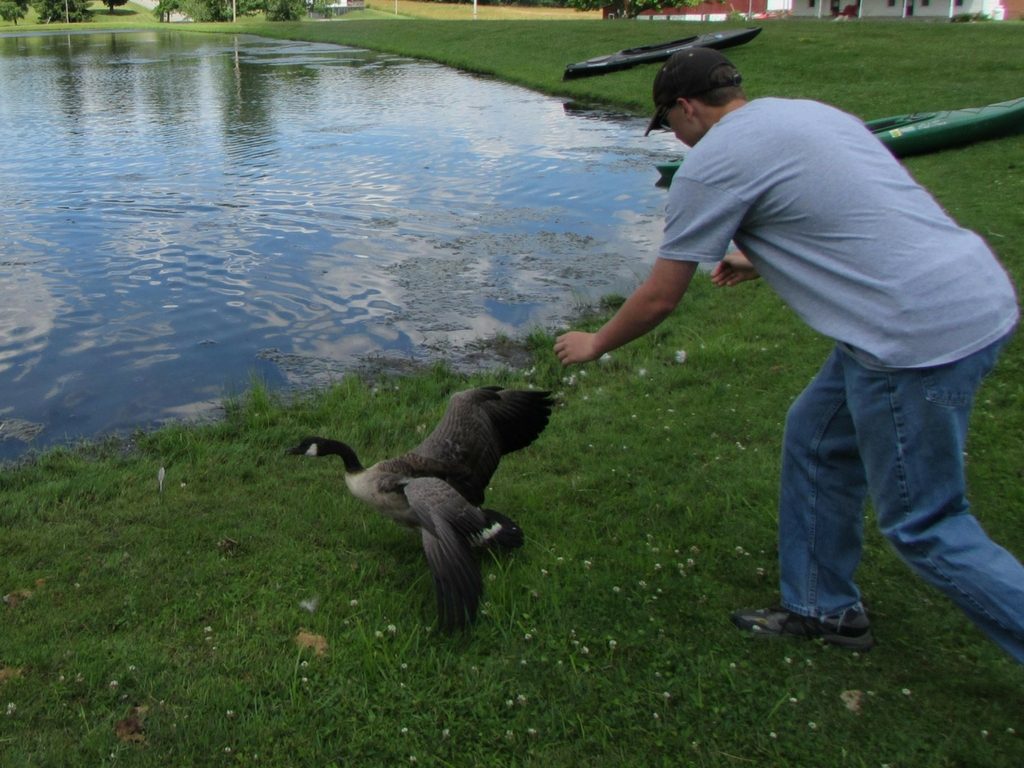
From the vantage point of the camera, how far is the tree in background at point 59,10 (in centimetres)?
8238

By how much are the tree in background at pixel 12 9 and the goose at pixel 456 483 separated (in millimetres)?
89712

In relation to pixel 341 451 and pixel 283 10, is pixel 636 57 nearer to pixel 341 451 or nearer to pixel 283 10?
pixel 341 451

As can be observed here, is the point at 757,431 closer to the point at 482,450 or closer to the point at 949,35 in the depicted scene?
the point at 482,450

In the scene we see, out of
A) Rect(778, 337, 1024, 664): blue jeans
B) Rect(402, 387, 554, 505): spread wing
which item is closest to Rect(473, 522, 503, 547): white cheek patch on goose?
Rect(402, 387, 554, 505): spread wing

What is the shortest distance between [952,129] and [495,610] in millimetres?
14046

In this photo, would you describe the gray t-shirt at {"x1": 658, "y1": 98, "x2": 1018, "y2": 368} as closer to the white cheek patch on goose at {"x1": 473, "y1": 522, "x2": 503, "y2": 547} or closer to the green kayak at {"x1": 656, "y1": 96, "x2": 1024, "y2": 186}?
the white cheek patch on goose at {"x1": 473, "y1": 522, "x2": 503, "y2": 547}

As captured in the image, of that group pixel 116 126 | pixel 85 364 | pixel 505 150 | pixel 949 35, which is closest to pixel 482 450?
pixel 85 364

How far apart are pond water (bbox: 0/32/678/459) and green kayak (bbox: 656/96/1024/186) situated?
3385 millimetres

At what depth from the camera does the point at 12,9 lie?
82.4 meters

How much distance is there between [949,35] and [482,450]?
3048 cm

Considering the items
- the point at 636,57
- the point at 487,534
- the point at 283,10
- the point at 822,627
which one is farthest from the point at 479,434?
the point at 283,10

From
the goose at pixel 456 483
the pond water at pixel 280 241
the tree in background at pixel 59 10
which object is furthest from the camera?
the tree in background at pixel 59 10

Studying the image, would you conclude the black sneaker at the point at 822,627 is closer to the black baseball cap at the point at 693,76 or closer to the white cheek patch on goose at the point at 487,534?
the white cheek patch on goose at the point at 487,534

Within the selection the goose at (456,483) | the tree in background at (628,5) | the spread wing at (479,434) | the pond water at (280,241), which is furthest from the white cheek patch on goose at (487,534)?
the tree in background at (628,5)
